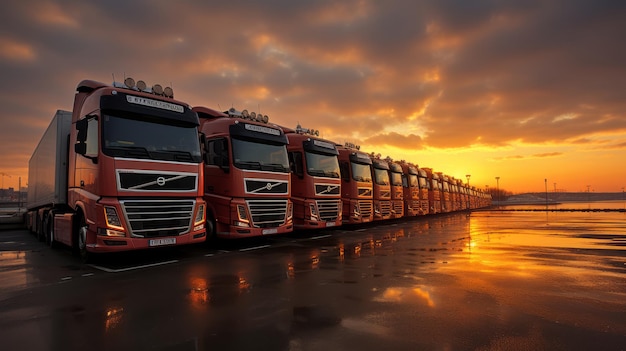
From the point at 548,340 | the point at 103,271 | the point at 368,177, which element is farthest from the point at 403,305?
the point at 368,177

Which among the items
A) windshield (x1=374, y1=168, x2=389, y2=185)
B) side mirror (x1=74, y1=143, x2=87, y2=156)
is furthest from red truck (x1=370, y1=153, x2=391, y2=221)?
side mirror (x1=74, y1=143, x2=87, y2=156)

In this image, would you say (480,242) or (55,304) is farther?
(480,242)

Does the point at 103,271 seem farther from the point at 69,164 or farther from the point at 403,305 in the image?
the point at 403,305

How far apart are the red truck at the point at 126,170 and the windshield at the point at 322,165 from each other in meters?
5.73

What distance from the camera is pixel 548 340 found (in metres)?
3.56

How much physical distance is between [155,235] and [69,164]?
3.26m

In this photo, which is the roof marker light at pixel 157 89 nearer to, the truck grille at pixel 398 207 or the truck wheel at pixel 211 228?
the truck wheel at pixel 211 228

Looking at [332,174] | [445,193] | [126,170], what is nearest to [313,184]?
[332,174]

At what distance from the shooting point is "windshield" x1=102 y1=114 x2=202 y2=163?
24.7ft

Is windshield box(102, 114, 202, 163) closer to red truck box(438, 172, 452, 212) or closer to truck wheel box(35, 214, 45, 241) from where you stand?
truck wheel box(35, 214, 45, 241)

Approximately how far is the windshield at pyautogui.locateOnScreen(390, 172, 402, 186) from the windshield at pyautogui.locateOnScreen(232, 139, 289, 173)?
38.3ft

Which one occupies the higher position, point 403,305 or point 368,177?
point 368,177

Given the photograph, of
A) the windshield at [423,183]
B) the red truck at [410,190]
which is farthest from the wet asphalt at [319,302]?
the windshield at [423,183]

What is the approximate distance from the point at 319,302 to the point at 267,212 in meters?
6.04
